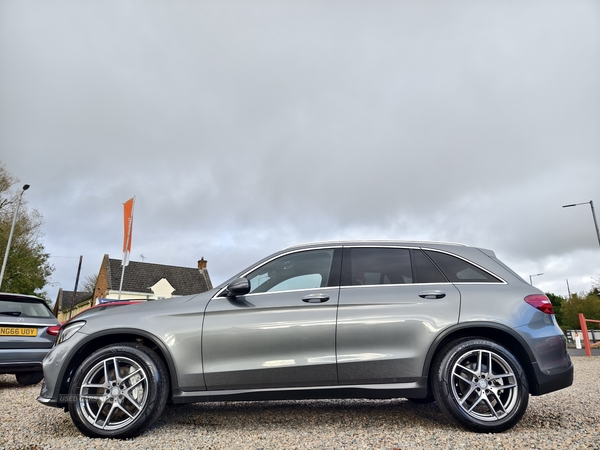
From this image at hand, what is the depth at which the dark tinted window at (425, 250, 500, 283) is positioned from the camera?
13.5 ft

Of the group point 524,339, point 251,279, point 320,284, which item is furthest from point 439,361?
point 251,279

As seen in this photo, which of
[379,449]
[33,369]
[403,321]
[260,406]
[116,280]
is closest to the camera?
[379,449]

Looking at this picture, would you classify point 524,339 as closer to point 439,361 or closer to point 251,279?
point 439,361

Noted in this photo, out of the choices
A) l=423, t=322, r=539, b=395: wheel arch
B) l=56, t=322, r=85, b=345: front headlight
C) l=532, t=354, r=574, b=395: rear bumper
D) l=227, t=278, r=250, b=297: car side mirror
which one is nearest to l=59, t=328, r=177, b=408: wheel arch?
l=56, t=322, r=85, b=345: front headlight

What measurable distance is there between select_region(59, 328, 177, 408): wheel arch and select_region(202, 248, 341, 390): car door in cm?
34

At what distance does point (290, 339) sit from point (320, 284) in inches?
23.2

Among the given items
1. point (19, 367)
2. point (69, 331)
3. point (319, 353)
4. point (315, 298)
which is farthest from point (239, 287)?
point (19, 367)

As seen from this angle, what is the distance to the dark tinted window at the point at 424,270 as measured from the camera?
4.12m

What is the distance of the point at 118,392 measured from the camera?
376cm

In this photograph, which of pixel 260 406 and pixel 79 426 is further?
pixel 260 406

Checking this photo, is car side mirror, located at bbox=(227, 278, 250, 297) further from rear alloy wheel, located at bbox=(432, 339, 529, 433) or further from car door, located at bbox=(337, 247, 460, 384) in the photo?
rear alloy wheel, located at bbox=(432, 339, 529, 433)

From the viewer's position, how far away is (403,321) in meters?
3.85

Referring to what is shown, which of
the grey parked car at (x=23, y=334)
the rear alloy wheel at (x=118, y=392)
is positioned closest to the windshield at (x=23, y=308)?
the grey parked car at (x=23, y=334)

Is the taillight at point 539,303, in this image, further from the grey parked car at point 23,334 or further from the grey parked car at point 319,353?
the grey parked car at point 23,334
